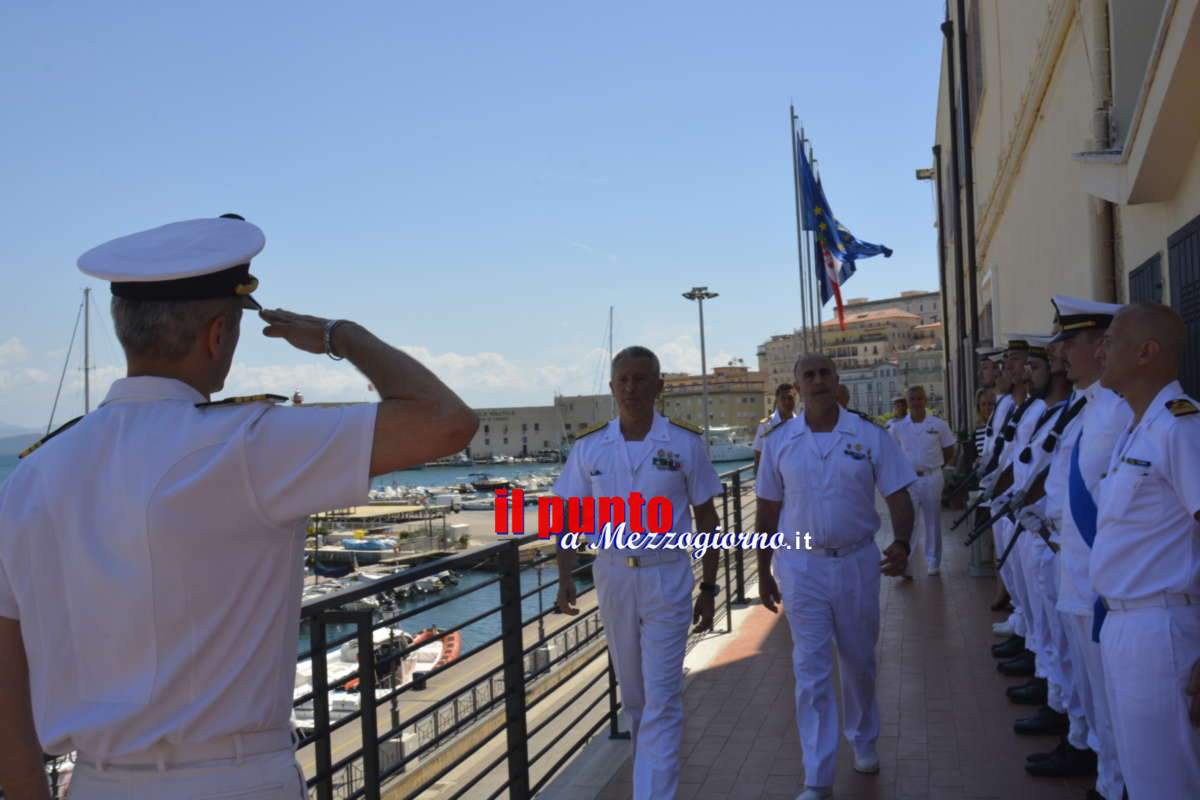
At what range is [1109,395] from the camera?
412cm

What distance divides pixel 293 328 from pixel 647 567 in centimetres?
306

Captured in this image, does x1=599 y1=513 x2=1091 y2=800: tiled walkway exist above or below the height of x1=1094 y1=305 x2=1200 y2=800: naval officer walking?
below

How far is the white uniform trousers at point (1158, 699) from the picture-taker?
3.13 metres

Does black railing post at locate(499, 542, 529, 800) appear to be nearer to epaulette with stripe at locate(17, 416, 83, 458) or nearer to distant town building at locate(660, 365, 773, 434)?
epaulette with stripe at locate(17, 416, 83, 458)

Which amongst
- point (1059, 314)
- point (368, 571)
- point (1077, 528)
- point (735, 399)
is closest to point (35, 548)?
point (1077, 528)

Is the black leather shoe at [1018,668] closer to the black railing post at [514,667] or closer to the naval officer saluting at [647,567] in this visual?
the naval officer saluting at [647,567]

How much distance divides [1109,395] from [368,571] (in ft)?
184

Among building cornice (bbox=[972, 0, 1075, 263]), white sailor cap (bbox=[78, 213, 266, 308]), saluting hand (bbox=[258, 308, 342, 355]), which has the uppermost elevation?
building cornice (bbox=[972, 0, 1075, 263])

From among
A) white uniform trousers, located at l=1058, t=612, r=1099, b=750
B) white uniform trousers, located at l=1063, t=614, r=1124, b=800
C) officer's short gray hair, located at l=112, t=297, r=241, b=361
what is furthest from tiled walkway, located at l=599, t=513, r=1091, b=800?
officer's short gray hair, located at l=112, t=297, r=241, b=361

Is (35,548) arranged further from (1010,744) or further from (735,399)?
(735,399)

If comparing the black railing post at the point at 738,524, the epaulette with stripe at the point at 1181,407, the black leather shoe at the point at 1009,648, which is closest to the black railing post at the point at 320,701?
the epaulette with stripe at the point at 1181,407

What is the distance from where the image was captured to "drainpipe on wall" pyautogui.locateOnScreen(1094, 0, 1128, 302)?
6.11 metres

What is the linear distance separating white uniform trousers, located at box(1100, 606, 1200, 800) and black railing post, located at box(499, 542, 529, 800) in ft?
7.34

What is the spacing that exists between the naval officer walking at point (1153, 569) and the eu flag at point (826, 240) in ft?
46.8
